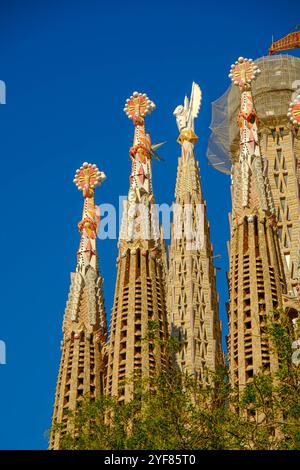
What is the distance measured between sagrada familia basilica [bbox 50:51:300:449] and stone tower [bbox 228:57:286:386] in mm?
45

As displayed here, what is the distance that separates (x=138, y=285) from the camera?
4203 centimetres

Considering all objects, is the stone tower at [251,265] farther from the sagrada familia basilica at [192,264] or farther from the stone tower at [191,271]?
the stone tower at [191,271]

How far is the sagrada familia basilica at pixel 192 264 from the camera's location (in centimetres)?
3928

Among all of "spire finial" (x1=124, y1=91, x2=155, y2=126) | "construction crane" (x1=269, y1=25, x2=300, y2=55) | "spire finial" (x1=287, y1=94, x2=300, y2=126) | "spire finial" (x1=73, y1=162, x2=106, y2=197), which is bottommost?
"spire finial" (x1=287, y1=94, x2=300, y2=126)

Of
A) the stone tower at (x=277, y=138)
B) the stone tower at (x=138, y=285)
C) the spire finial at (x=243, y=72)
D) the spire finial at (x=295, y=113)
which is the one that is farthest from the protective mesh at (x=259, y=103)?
the spire finial at (x=295, y=113)

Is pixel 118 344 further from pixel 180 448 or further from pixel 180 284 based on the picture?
pixel 180 448

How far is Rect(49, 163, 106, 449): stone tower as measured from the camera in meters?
42.4

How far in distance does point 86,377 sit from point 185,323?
4505 mm

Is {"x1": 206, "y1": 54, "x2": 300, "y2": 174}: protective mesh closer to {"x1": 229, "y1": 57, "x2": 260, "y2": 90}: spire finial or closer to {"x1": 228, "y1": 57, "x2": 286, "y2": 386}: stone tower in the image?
{"x1": 229, "y1": 57, "x2": 260, "y2": 90}: spire finial

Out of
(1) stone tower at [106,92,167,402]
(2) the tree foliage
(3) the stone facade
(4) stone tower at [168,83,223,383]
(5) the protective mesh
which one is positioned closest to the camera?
(2) the tree foliage

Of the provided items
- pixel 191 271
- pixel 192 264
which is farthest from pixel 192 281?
pixel 192 264

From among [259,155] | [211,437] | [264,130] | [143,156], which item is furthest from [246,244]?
[211,437]

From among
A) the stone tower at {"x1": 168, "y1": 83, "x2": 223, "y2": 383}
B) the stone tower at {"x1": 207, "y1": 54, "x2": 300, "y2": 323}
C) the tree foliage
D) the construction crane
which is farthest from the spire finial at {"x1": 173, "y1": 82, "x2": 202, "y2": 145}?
the tree foliage

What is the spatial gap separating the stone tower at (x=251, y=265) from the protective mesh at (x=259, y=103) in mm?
6951
